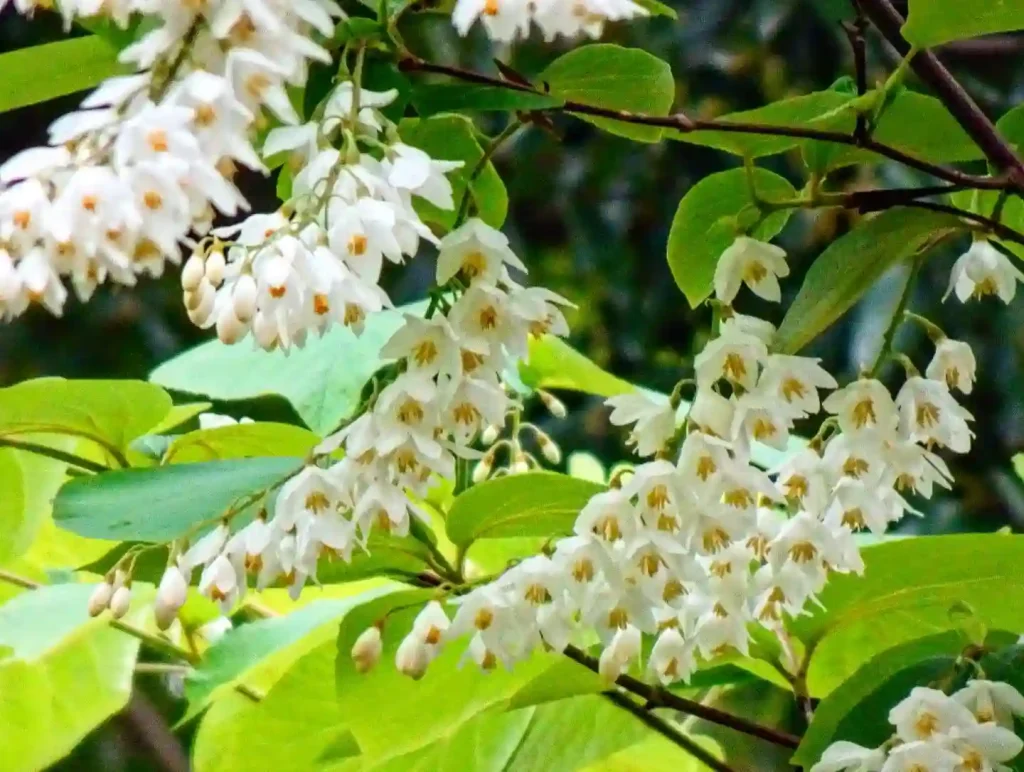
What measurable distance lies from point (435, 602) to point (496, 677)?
8cm

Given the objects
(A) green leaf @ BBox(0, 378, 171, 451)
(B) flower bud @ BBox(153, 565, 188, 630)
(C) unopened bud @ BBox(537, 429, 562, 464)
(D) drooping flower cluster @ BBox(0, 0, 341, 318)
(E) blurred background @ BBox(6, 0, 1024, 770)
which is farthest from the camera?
(E) blurred background @ BBox(6, 0, 1024, 770)

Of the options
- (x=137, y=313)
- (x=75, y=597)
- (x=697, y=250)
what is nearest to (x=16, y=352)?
(x=137, y=313)

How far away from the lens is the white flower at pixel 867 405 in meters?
0.48

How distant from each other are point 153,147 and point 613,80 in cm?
17

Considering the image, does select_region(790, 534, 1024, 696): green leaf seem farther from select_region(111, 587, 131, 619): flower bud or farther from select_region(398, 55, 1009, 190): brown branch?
select_region(111, 587, 131, 619): flower bud

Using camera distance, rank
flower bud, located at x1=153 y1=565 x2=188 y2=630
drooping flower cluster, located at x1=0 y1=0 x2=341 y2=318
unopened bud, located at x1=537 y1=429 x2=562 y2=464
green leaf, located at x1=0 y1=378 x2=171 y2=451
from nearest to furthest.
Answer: drooping flower cluster, located at x1=0 y1=0 x2=341 y2=318, flower bud, located at x1=153 y1=565 x2=188 y2=630, green leaf, located at x1=0 y1=378 x2=171 y2=451, unopened bud, located at x1=537 y1=429 x2=562 y2=464

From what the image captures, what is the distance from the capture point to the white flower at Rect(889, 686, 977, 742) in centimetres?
44

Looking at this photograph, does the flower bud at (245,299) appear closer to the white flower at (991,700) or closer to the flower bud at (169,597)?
the flower bud at (169,597)

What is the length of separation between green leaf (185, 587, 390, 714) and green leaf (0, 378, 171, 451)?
11cm

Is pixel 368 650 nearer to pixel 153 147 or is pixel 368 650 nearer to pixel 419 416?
pixel 419 416

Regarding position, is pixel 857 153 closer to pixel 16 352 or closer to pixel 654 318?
pixel 654 318

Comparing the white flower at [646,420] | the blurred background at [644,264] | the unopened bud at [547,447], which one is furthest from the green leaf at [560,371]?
the blurred background at [644,264]

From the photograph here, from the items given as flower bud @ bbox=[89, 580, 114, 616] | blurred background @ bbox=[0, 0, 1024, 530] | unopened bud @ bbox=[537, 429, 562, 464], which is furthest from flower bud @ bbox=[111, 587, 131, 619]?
blurred background @ bbox=[0, 0, 1024, 530]

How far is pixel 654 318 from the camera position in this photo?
2398mm
